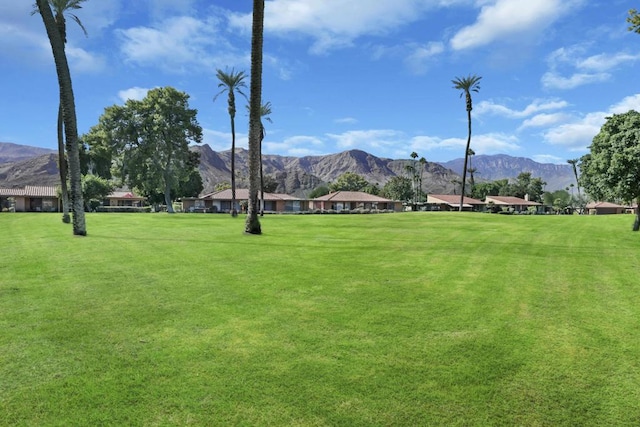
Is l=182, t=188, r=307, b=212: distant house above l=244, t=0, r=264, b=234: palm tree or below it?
below

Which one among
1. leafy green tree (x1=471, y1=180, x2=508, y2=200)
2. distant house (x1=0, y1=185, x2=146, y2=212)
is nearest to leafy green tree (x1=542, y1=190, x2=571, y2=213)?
leafy green tree (x1=471, y1=180, x2=508, y2=200)

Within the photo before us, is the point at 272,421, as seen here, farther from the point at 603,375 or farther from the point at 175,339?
the point at 603,375

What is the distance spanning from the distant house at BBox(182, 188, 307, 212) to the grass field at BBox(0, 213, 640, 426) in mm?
72319

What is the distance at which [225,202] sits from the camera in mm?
84938

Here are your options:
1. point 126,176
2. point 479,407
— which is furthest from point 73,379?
point 126,176

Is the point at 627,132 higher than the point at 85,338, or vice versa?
the point at 627,132

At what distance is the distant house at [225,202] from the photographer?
83750mm

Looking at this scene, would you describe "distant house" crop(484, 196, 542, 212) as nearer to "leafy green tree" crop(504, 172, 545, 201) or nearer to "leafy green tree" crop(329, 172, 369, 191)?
"leafy green tree" crop(504, 172, 545, 201)

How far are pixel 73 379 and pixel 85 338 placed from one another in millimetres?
1422

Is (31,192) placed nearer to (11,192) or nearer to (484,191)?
(11,192)

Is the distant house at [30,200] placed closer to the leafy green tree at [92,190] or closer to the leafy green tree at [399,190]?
the leafy green tree at [92,190]

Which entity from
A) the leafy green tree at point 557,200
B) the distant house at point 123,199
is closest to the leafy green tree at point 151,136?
the distant house at point 123,199

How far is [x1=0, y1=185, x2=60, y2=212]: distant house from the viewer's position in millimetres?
75250

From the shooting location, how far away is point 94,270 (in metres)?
11.5
